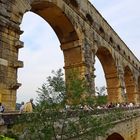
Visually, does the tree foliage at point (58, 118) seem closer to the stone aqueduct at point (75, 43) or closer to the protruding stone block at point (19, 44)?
the stone aqueduct at point (75, 43)

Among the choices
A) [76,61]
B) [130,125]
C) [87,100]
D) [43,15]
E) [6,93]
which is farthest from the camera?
[130,125]

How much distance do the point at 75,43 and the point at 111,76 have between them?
9021 mm

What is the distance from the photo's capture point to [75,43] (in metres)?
18.3

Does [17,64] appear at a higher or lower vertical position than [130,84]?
lower

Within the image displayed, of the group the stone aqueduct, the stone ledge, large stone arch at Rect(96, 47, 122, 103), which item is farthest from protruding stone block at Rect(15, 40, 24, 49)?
large stone arch at Rect(96, 47, 122, 103)

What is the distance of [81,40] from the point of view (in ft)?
60.1

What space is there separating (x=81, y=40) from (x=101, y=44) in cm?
455

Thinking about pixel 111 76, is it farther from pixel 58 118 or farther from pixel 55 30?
pixel 58 118

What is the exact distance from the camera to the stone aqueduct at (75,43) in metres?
10.9

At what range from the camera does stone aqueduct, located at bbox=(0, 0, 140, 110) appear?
10895mm

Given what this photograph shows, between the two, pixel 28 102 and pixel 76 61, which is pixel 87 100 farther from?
pixel 76 61

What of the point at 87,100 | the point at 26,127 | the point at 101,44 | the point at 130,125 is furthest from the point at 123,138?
the point at 26,127

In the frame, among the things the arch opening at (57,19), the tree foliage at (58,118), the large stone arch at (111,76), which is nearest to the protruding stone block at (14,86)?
the tree foliage at (58,118)

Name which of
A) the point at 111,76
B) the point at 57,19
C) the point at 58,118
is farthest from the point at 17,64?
the point at 111,76
